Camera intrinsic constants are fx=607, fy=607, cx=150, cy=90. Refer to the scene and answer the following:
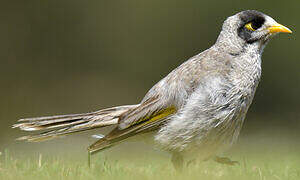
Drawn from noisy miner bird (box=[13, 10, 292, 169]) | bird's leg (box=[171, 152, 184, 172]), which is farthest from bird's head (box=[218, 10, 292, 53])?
bird's leg (box=[171, 152, 184, 172])

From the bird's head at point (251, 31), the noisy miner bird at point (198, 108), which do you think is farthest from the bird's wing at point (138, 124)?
the bird's head at point (251, 31)

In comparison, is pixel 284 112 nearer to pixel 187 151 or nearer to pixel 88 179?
pixel 187 151

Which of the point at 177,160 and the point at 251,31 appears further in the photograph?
the point at 251,31

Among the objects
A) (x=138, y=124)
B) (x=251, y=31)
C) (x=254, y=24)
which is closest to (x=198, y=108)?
(x=138, y=124)

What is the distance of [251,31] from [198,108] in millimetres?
1389

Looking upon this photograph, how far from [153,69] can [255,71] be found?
33.3 feet

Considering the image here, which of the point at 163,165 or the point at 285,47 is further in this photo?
the point at 285,47

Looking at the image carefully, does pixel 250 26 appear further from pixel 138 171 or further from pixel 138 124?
pixel 138 171

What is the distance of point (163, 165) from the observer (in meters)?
8.25

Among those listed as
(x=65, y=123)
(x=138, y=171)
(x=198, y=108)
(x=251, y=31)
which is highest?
(x=251, y=31)

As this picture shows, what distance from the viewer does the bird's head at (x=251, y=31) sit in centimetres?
780

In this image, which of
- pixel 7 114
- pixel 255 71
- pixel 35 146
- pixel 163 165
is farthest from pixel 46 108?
pixel 255 71

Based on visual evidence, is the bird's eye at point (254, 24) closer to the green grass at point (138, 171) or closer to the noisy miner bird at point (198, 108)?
the noisy miner bird at point (198, 108)

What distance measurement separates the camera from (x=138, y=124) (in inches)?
289
